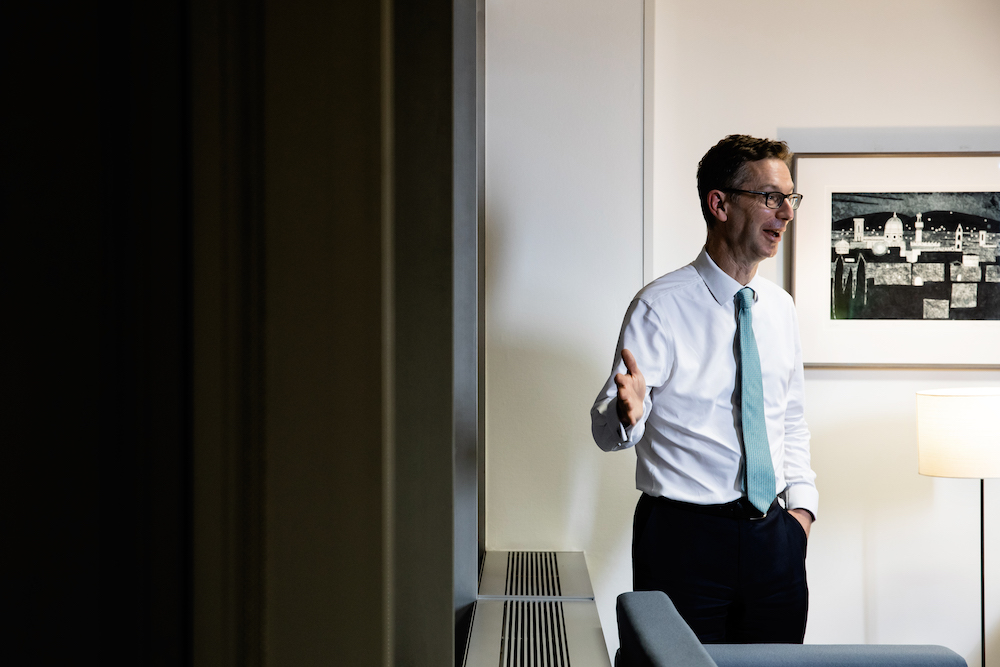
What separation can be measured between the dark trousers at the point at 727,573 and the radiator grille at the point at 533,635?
10.9 inches

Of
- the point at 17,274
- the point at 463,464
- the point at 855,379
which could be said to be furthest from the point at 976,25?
the point at 17,274

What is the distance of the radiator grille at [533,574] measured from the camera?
6.51ft

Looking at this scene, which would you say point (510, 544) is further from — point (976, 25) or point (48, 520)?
point (976, 25)

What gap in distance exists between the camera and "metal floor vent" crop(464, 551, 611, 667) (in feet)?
4.74

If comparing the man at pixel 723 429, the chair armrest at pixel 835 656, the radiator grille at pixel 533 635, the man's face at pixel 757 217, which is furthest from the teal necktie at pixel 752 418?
the radiator grille at pixel 533 635

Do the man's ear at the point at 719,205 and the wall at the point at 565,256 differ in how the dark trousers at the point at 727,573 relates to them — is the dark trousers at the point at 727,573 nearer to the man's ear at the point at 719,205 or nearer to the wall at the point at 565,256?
the wall at the point at 565,256

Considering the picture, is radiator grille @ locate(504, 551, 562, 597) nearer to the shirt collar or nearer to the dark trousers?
the dark trousers

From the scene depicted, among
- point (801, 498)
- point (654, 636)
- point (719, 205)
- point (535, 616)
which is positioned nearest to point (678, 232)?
point (719, 205)

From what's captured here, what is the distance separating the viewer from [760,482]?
181 centimetres

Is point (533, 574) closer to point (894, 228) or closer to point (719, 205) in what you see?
point (719, 205)

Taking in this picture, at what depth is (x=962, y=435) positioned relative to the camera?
7.28ft

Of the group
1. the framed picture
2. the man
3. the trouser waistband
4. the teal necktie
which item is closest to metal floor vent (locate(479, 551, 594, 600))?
the man

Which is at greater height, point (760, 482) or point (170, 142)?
point (170, 142)

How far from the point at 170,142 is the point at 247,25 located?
88mm
